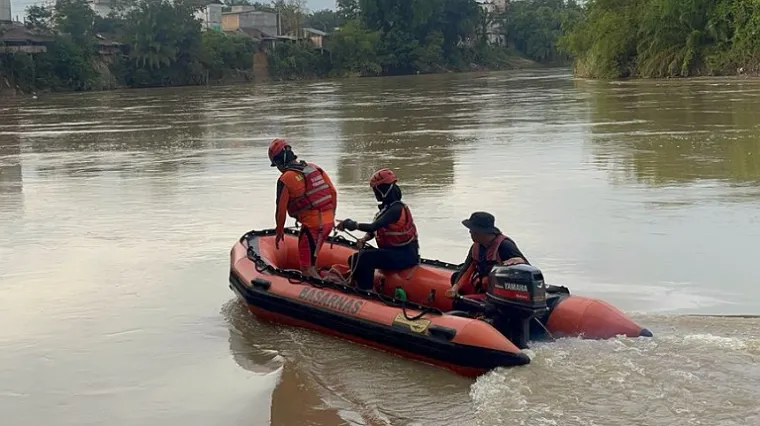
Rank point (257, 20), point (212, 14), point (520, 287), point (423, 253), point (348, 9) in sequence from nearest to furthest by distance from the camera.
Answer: point (520, 287) < point (423, 253) < point (348, 9) < point (257, 20) < point (212, 14)

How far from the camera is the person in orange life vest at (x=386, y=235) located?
6.63 meters

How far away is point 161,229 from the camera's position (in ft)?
33.6

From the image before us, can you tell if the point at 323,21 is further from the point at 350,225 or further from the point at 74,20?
the point at 350,225

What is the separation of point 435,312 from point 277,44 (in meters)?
71.3

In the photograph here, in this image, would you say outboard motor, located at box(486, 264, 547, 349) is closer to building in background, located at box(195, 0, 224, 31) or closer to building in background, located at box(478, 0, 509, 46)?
building in background, located at box(195, 0, 224, 31)

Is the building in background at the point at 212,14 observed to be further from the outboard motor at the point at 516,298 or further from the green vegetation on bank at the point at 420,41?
the outboard motor at the point at 516,298

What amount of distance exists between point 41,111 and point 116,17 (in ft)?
128

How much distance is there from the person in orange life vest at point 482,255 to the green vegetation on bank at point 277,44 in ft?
161

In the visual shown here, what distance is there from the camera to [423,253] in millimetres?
8672

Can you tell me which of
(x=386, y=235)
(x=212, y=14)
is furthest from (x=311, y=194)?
(x=212, y=14)

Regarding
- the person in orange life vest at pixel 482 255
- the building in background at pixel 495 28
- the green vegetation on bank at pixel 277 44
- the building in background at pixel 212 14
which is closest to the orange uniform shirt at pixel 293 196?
the person in orange life vest at pixel 482 255

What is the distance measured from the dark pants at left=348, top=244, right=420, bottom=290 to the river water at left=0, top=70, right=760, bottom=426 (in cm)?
60

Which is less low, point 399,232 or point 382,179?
point 382,179

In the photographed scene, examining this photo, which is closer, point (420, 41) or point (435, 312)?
point (435, 312)
